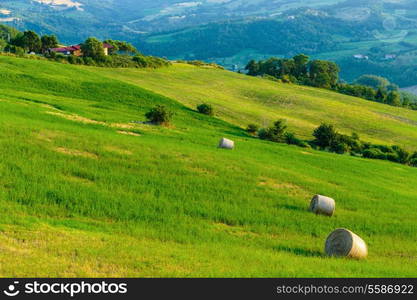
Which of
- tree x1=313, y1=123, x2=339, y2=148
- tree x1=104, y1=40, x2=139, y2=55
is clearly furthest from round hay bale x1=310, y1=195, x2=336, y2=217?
tree x1=104, y1=40, x2=139, y2=55

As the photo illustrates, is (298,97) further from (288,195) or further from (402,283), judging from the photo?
(402,283)

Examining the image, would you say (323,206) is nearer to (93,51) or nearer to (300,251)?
(300,251)

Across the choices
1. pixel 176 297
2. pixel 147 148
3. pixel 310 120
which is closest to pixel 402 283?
pixel 176 297

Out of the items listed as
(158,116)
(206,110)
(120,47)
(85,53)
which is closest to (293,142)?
(206,110)

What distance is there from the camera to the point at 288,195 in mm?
29984

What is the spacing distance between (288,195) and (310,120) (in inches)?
2434

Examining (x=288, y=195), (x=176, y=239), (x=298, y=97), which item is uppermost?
(x=298, y=97)

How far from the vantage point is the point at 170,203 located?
972 inches

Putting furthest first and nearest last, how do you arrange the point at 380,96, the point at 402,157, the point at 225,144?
1. the point at 380,96
2. the point at 402,157
3. the point at 225,144

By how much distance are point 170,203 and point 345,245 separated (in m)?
9.70

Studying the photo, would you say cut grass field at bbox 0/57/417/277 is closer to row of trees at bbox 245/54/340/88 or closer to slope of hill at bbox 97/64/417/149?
slope of hill at bbox 97/64/417/149

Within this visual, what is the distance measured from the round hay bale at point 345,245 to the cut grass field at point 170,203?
1.78 feet

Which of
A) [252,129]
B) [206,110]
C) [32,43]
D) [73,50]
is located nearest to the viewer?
[252,129]

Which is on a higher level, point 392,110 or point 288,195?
point 392,110
